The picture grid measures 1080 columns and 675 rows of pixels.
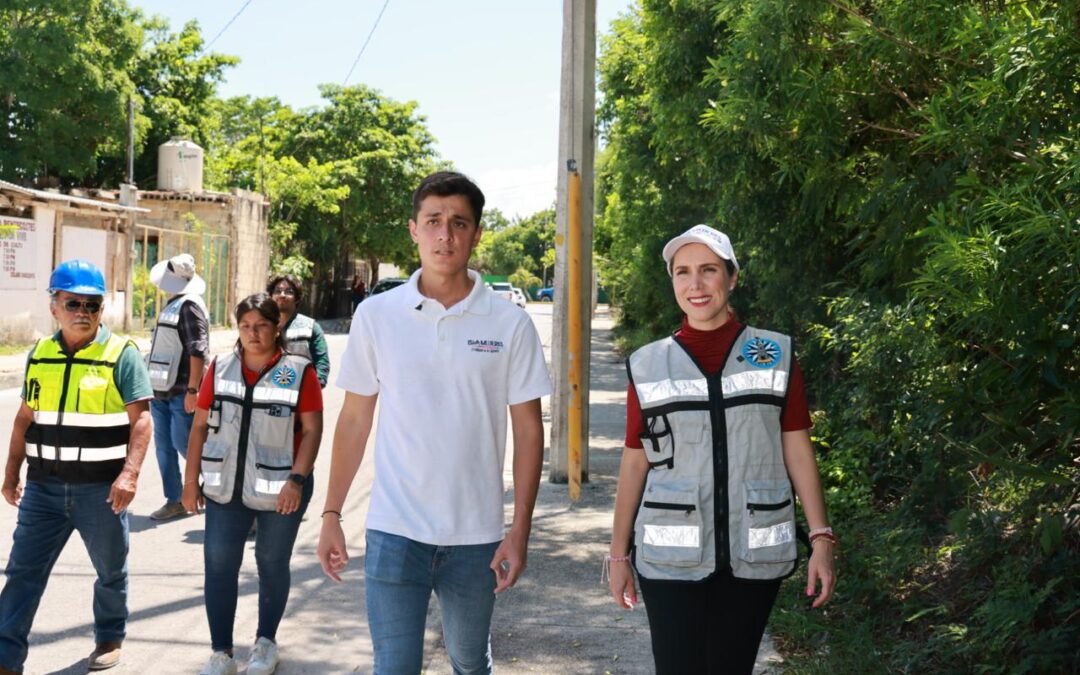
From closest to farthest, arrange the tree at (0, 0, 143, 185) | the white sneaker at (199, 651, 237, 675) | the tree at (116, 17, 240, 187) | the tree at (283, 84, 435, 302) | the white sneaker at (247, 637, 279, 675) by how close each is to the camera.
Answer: the white sneaker at (199, 651, 237, 675), the white sneaker at (247, 637, 279, 675), the tree at (0, 0, 143, 185), the tree at (116, 17, 240, 187), the tree at (283, 84, 435, 302)

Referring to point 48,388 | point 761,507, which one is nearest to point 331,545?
point 761,507

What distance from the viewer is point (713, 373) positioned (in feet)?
11.1

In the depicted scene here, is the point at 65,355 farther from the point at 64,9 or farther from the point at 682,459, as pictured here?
the point at 64,9

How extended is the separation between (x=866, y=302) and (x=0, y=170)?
32418 millimetres

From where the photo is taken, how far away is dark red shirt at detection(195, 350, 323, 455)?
5.42 meters

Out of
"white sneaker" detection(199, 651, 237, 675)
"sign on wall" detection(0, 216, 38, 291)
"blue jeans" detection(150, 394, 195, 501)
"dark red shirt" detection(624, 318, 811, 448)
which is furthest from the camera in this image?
"sign on wall" detection(0, 216, 38, 291)

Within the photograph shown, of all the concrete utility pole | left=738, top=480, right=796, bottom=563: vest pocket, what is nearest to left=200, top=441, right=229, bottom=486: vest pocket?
left=738, top=480, right=796, bottom=563: vest pocket

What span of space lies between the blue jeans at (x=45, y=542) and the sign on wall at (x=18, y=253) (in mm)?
17730

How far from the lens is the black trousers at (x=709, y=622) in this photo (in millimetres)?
3363

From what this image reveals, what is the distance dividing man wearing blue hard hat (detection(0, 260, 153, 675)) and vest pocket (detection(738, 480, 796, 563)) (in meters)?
2.81

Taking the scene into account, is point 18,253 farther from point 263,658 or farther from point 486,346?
point 486,346

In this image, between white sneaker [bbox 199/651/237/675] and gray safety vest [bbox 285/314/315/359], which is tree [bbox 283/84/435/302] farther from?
white sneaker [bbox 199/651/237/675]

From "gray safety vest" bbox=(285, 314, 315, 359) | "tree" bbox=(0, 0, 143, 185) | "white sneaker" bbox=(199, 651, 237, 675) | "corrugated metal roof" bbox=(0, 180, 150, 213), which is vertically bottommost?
"white sneaker" bbox=(199, 651, 237, 675)

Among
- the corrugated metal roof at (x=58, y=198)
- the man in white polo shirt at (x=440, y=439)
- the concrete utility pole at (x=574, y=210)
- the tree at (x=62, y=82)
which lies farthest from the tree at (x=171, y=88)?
the man in white polo shirt at (x=440, y=439)
